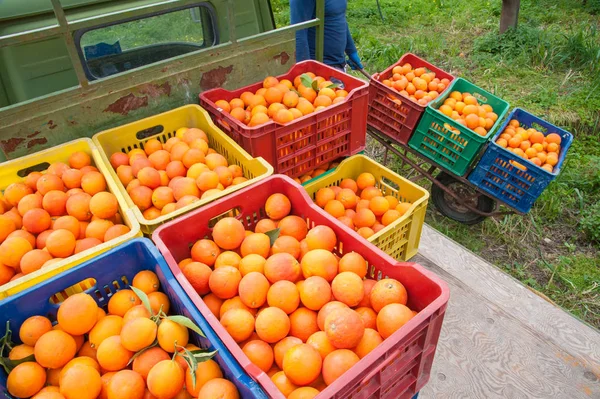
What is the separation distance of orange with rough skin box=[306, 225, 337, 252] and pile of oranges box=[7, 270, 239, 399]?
59cm

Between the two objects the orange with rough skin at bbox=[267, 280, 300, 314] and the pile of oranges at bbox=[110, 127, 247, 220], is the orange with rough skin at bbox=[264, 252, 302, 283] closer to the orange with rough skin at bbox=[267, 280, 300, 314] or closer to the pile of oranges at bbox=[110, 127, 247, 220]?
the orange with rough skin at bbox=[267, 280, 300, 314]

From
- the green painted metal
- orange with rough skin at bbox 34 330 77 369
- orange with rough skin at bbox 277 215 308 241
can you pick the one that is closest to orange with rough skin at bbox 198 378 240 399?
orange with rough skin at bbox 34 330 77 369

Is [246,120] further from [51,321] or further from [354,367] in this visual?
[354,367]

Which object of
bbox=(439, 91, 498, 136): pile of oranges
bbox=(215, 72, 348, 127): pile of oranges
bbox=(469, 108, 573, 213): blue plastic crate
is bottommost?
bbox=(469, 108, 573, 213): blue plastic crate

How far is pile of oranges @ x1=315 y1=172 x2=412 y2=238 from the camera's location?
7.86 ft

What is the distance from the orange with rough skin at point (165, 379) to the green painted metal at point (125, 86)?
1579 mm

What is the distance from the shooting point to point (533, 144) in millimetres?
3688

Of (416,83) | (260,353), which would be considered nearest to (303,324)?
(260,353)

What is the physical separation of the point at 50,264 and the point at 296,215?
103 centimetres

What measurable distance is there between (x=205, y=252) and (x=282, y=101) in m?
1.31

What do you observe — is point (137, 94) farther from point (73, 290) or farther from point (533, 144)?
point (533, 144)

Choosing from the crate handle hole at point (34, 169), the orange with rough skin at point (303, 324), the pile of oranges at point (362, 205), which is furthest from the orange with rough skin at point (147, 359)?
the crate handle hole at point (34, 169)

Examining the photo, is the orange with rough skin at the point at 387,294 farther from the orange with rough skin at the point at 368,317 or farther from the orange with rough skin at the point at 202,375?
the orange with rough skin at the point at 202,375

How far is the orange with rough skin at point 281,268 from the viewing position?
1.61 metres
